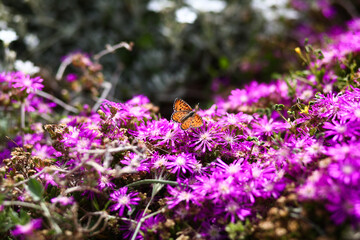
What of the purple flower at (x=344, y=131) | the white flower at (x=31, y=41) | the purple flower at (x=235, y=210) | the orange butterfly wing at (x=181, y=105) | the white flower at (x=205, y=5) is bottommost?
the purple flower at (x=235, y=210)

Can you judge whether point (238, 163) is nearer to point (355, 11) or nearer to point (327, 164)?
point (327, 164)

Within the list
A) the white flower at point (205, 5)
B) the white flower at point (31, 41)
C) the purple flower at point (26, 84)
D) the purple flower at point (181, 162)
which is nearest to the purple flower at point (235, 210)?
the purple flower at point (181, 162)

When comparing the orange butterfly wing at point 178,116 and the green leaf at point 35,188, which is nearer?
the green leaf at point 35,188

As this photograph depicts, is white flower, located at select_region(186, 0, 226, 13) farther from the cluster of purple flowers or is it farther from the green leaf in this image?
the green leaf

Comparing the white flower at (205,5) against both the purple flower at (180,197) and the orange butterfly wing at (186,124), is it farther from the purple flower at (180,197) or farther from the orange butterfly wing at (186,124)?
the purple flower at (180,197)

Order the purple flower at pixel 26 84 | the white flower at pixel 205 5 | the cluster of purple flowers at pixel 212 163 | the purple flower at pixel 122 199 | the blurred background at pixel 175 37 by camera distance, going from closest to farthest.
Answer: the cluster of purple flowers at pixel 212 163 → the purple flower at pixel 122 199 → the purple flower at pixel 26 84 → the white flower at pixel 205 5 → the blurred background at pixel 175 37

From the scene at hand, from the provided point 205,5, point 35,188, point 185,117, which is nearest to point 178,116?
point 185,117

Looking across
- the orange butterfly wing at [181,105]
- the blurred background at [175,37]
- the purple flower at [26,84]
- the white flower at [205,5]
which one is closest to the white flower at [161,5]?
the blurred background at [175,37]

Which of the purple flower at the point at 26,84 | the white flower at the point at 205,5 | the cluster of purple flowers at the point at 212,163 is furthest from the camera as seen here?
the white flower at the point at 205,5

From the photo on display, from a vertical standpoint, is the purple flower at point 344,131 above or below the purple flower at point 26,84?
below
